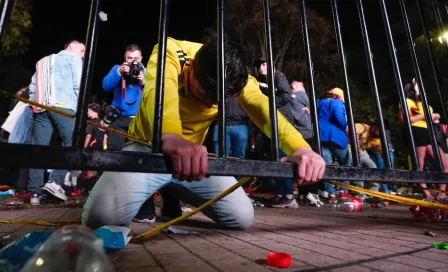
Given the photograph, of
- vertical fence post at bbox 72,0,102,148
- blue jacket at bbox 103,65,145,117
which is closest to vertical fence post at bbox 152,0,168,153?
vertical fence post at bbox 72,0,102,148

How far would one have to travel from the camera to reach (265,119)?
2342 mm

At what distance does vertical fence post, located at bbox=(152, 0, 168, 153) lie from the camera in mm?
1325

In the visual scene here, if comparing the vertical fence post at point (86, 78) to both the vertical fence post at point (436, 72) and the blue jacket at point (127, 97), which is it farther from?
the blue jacket at point (127, 97)

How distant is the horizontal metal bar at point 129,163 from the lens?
41.9 inches

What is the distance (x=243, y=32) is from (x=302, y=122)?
1206 cm

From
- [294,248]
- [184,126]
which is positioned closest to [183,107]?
[184,126]

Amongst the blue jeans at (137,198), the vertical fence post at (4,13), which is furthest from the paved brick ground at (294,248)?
the vertical fence post at (4,13)

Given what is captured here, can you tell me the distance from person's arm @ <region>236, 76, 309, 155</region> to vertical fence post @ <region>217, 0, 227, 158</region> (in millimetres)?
565

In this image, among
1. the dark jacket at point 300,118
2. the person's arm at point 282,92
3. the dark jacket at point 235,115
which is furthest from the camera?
the dark jacket at point 300,118

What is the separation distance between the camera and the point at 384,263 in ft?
5.23

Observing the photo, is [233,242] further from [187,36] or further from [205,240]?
[187,36]

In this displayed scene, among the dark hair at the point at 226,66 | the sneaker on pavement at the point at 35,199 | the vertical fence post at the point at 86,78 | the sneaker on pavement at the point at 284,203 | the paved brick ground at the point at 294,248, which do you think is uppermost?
the dark hair at the point at 226,66

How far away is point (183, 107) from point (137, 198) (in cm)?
73

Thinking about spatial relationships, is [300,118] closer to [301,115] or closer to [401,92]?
[301,115]
